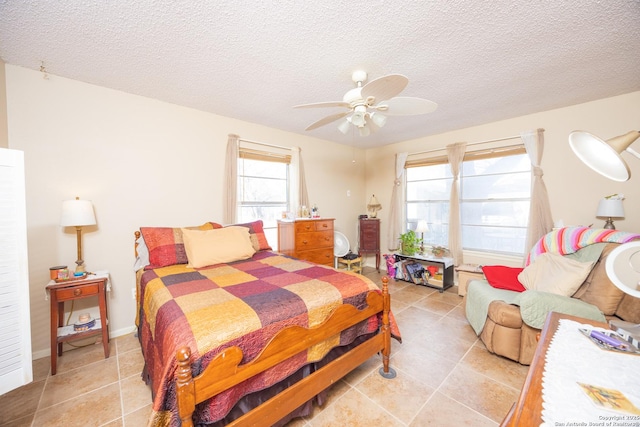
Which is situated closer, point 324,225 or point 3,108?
point 3,108

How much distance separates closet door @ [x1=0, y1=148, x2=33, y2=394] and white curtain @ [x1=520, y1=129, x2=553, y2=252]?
469cm

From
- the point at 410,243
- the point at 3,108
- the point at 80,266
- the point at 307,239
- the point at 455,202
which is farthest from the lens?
the point at 410,243

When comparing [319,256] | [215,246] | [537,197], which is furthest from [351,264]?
[537,197]

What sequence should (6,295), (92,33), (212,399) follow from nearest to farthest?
(212,399)
(6,295)
(92,33)

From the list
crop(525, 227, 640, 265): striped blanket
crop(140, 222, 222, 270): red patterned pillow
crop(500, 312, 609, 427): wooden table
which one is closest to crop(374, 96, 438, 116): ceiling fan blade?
crop(500, 312, 609, 427): wooden table

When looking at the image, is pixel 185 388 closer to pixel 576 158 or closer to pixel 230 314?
pixel 230 314

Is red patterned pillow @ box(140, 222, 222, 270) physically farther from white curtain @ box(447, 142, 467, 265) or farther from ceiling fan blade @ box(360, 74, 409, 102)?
white curtain @ box(447, 142, 467, 265)

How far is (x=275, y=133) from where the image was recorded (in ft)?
12.2

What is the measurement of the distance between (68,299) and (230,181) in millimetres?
1878

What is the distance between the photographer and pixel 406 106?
186 centimetres

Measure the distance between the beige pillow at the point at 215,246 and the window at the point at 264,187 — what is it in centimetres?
84

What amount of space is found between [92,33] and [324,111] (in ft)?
7.04

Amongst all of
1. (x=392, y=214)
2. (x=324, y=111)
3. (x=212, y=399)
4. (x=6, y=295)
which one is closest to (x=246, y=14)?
(x=324, y=111)

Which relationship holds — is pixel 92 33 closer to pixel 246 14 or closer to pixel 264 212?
pixel 246 14
